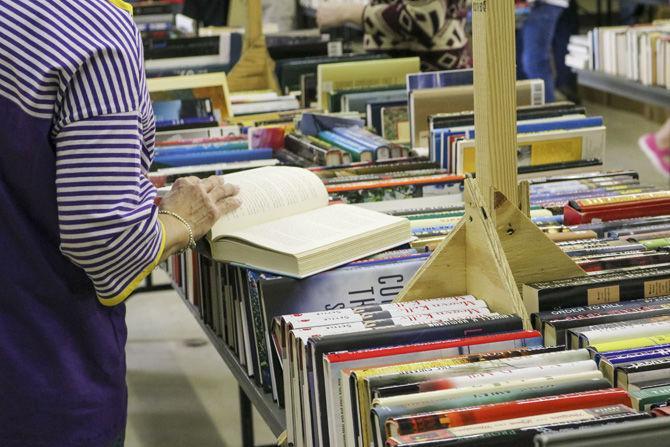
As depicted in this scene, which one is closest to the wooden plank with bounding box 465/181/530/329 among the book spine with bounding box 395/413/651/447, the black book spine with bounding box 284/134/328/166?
the book spine with bounding box 395/413/651/447

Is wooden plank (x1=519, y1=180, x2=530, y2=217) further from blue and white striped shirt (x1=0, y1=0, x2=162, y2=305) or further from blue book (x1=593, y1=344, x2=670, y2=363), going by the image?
blue and white striped shirt (x1=0, y1=0, x2=162, y2=305)

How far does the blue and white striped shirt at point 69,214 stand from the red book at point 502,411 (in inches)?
21.4

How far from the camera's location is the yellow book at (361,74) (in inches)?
139

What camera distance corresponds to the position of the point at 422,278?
165 cm

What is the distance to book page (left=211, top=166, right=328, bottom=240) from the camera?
193 cm

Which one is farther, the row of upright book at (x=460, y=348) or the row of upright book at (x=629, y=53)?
the row of upright book at (x=629, y=53)

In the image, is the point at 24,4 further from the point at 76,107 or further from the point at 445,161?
the point at 445,161

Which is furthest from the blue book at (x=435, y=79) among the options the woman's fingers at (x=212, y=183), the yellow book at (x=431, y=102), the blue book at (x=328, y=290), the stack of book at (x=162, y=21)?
the stack of book at (x=162, y=21)

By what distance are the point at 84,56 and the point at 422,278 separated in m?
0.60

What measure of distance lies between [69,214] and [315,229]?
553 mm

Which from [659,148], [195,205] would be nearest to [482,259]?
[195,205]

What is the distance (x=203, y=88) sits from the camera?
3.42 meters

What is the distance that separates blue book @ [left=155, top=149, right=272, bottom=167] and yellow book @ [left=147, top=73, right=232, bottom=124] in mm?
729

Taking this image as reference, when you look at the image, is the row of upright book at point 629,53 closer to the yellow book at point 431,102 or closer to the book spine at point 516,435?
the yellow book at point 431,102
